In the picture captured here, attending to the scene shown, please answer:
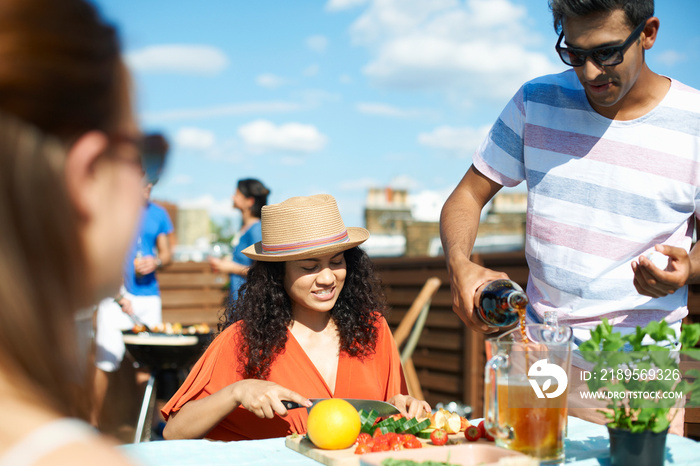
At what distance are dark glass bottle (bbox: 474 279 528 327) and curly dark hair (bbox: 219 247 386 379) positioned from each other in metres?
0.96

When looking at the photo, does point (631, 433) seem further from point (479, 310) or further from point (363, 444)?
point (363, 444)

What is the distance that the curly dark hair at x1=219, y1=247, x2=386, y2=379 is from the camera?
2256mm

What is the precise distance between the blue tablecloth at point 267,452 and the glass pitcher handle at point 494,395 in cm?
17

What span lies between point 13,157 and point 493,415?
1091mm

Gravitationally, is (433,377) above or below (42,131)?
below

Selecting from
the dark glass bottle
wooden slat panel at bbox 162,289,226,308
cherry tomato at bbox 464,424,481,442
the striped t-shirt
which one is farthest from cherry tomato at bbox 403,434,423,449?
wooden slat panel at bbox 162,289,226,308

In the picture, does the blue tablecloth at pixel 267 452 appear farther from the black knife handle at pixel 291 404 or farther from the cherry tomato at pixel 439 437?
the cherry tomato at pixel 439 437

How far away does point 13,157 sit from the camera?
1.76ft

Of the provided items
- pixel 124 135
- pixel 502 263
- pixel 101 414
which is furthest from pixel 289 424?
pixel 502 263

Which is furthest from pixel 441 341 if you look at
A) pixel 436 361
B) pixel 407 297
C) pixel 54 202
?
pixel 54 202

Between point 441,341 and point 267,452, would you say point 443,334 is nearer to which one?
point 441,341

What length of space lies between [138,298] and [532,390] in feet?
13.7

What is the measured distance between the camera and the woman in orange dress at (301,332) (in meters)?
2.12

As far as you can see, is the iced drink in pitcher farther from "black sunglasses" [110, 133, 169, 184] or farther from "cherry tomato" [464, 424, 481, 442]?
"black sunglasses" [110, 133, 169, 184]
